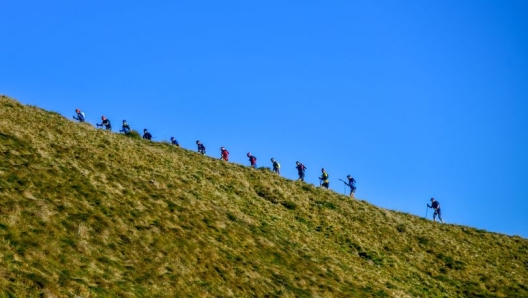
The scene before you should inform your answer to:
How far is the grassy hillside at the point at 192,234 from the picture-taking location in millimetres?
19078

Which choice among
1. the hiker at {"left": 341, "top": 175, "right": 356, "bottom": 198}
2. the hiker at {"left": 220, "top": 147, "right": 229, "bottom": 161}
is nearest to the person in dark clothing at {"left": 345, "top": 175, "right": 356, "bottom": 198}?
the hiker at {"left": 341, "top": 175, "right": 356, "bottom": 198}

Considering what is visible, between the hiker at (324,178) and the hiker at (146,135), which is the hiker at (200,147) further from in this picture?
the hiker at (324,178)

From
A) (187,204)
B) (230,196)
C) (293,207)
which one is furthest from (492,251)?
(187,204)

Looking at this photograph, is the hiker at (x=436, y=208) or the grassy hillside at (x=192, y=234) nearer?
the grassy hillside at (x=192, y=234)

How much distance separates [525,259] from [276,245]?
2602cm

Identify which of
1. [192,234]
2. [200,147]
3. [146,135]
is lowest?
[192,234]

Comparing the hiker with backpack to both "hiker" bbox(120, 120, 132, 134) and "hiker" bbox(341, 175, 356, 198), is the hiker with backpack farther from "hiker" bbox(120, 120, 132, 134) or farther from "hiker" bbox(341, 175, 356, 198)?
"hiker" bbox(120, 120, 132, 134)

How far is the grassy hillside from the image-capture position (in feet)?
62.6

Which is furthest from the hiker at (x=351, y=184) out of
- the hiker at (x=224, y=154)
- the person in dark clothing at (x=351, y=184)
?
the hiker at (x=224, y=154)

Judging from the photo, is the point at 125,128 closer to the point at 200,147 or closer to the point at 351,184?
the point at 200,147

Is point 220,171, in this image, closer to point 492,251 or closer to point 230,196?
point 230,196

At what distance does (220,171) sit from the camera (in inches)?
1788

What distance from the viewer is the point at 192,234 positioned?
87.3 ft

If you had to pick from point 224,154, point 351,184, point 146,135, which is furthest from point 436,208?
point 146,135
